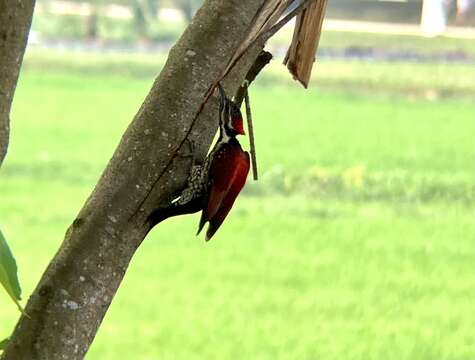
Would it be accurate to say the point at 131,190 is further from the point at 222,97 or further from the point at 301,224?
the point at 301,224

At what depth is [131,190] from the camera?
36 centimetres

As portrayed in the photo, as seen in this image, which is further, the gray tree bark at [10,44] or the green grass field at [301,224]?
the green grass field at [301,224]

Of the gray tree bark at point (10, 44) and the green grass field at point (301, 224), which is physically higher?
the gray tree bark at point (10, 44)

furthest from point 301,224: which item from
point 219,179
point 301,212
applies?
point 219,179

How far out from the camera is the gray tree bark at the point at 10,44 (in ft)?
1.14

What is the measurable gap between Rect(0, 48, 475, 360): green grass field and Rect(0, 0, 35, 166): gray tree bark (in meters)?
1.27

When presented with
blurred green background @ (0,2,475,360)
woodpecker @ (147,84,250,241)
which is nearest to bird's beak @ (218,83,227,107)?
woodpecker @ (147,84,250,241)

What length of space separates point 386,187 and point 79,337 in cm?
225

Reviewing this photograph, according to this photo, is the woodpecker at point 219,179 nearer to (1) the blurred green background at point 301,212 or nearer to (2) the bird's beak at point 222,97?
(2) the bird's beak at point 222,97

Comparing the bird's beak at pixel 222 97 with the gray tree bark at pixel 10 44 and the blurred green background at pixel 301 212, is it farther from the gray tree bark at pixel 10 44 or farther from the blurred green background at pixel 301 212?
the blurred green background at pixel 301 212

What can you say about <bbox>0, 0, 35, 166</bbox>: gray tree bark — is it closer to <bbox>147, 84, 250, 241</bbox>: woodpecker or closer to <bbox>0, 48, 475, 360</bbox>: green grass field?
<bbox>147, 84, 250, 241</bbox>: woodpecker

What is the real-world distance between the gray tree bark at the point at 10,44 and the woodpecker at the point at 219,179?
61 mm

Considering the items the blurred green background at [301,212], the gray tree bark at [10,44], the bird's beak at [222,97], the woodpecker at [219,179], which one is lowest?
the blurred green background at [301,212]

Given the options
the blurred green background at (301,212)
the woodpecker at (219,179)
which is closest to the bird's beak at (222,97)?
the woodpecker at (219,179)
